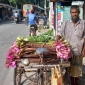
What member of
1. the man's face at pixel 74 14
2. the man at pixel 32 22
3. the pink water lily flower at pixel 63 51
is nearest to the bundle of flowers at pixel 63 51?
the pink water lily flower at pixel 63 51

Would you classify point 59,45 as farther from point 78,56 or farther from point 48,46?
point 78,56

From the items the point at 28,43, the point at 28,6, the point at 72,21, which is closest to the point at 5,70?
the point at 28,43

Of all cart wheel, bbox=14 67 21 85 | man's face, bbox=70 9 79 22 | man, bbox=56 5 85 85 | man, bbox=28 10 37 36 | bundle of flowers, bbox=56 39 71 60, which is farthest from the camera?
man, bbox=28 10 37 36

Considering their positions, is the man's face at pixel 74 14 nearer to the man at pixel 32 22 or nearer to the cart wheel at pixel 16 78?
the cart wheel at pixel 16 78

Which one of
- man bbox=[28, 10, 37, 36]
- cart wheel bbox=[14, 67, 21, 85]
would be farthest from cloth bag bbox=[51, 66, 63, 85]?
man bbox=[28, 10, 37, 36]

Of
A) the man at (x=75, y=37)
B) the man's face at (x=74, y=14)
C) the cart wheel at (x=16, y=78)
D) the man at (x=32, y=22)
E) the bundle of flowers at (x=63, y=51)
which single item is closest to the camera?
the bundle of flowers at (x=63, y=51)

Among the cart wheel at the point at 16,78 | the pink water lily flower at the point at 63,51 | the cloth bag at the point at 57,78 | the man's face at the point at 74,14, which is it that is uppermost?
the man's face at the point at 74,14

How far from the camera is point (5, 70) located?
7.67 m

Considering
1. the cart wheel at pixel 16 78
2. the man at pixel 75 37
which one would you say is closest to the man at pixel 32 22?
the cart wheel at pixel 16 78

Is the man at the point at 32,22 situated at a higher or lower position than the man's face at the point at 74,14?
lower

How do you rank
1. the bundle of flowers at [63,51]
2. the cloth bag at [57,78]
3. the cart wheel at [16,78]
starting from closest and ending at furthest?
the cloth bag at [57,78] < the bundle of flowers at [63,51] < the cart wheel at [16,78]

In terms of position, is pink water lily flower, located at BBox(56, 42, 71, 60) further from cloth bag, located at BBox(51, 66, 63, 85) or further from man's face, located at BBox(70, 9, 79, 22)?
man's face, located at BBox(70, 9, 79, 22)

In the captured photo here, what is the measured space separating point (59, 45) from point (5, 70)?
11.7ft

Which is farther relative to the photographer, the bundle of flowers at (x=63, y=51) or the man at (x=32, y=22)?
the man at (x=32, y=22)
